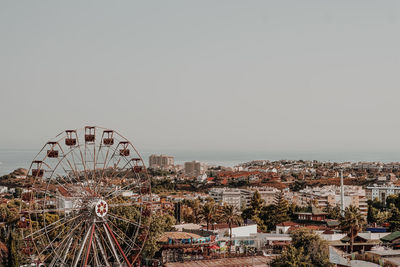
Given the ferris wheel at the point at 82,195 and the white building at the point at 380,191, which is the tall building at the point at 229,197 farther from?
the ferris wheel at the point at 82,195

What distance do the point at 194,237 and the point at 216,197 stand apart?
Answer: 10584 centimetres

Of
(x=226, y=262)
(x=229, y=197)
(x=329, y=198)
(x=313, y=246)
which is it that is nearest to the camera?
(x=313, y=246)

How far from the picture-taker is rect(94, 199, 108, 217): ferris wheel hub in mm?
34812

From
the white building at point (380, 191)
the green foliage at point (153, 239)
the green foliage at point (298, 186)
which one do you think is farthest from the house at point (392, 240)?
the green foliage at point (298, 186)

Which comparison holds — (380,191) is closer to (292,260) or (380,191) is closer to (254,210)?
(254,210)

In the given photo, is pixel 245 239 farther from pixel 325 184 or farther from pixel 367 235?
pixel 325 184

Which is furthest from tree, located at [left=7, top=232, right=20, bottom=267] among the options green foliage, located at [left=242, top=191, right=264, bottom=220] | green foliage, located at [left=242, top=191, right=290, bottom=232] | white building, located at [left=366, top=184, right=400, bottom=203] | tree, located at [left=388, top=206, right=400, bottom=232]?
white building, located at [left=366, top=184, right=400, bottom=203]

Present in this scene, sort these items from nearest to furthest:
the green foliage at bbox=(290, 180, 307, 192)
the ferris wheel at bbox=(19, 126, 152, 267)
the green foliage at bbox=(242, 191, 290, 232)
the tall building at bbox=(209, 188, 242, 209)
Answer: the ferris wheel at bbox=(19, 126, 152, 267), the green foliage at bbox=(242, 191, 290, 232), the tall building at bbox=(209, 188, 242, 209), the green foliage at bbox=(290, 180, 307, 192)

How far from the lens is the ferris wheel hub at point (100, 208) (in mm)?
34812

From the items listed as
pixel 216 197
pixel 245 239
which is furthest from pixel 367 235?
pixel 216 197

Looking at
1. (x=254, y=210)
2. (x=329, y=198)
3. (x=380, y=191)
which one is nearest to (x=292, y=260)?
(x=254, y=210)

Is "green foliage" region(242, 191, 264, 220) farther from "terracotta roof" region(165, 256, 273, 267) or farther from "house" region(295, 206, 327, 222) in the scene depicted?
"terracotta roof" region(165, 256, 273, 267)

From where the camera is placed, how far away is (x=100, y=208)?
1383 inches

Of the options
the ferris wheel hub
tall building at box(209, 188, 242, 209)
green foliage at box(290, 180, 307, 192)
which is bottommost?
tall building at box(209, 188, 242, 209)
